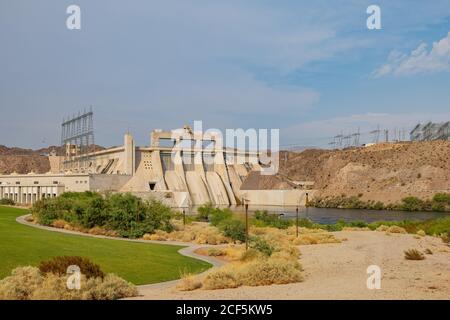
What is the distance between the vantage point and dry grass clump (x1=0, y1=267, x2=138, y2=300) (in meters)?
12.3

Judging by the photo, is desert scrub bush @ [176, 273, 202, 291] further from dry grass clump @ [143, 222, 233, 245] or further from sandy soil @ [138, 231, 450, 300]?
dry grass clump @ [143, 222, 233, 245]

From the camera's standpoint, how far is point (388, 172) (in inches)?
4353

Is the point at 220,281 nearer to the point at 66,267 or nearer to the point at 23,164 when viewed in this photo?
the point at 66,267

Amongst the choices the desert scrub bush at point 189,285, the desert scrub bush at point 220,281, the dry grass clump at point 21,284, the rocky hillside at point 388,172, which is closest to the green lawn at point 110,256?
the desert scrub bush at point 189,285

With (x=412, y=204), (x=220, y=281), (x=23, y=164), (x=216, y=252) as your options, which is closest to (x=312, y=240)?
(x=216, y=252)

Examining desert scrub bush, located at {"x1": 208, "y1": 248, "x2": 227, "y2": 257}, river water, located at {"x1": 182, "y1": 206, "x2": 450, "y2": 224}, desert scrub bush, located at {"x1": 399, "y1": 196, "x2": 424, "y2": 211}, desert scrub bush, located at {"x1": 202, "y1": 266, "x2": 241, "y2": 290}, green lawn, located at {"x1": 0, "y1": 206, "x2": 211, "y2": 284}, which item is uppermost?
desert scrub bush, located at {"x1": 202, "y1": 266, "x2": 241, "y2": 290}

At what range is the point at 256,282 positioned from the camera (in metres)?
14.9

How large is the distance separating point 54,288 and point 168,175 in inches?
4050

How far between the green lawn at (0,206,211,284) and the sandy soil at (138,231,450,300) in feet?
8.23

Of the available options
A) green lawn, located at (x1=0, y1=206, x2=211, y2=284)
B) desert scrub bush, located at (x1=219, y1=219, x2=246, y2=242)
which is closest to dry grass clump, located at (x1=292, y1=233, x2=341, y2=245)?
desert scrub bush, located at (x1=219, y1=219, x2=246, y2=242)

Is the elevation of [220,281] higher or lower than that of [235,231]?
higher

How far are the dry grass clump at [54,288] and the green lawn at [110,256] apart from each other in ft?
11.9

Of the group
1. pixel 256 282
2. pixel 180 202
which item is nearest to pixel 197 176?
pixel 180 202

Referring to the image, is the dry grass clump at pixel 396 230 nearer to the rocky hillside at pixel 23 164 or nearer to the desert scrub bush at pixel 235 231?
the desert scrub bush at pixel 235 231
